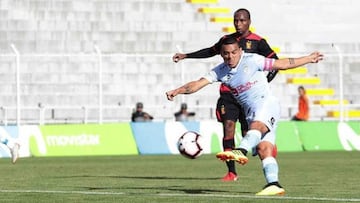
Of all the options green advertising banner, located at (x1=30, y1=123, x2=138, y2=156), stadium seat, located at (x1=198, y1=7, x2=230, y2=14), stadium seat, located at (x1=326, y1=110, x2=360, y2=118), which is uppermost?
stadium seat, located at (x1=198, y1=7, x2=230, y2=14)

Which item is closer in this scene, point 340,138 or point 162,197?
point 162,197

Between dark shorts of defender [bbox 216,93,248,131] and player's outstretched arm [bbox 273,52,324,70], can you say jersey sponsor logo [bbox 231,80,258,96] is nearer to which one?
player's outstretched arm [bbox 273,52,324,70]

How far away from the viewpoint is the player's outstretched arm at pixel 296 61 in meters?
14.7

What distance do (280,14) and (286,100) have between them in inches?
199

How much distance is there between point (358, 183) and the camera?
17.5 meters

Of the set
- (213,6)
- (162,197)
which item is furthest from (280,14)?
(162,197)

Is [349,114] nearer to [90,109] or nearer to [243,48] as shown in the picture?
[90,109]

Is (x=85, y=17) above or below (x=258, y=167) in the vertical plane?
above

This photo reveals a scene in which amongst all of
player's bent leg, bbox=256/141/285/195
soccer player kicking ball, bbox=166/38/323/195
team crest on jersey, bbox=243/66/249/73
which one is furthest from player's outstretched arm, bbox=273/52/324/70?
player's bent leg, bbox=256/141/285/195

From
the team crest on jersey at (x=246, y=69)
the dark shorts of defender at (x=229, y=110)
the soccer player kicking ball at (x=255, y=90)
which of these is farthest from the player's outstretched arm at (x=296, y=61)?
the dark shorts of defender at (x=229, y=110)

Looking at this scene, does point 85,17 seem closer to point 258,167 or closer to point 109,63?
point 109,63

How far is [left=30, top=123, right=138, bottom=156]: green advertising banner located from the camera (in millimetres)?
31172

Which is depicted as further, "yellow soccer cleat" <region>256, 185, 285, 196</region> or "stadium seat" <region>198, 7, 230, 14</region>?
"stadium seat" <region>198, 7, 230, 14</region>

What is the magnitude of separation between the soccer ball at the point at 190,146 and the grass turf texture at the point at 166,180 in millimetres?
417
